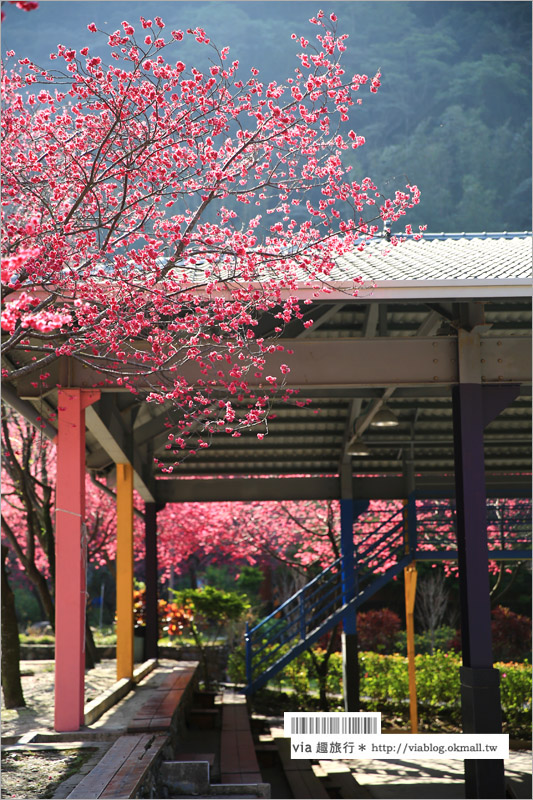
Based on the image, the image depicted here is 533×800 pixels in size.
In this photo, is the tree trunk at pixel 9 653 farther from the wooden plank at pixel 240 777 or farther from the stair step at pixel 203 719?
the wooden plank at pixel 240 777

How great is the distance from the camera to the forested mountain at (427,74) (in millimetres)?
46688

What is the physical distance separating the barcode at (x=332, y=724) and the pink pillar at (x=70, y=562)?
7.40ft

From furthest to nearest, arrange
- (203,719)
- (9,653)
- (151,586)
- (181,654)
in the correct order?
(181,654)
(151,586)
(9,653)
(203,719)

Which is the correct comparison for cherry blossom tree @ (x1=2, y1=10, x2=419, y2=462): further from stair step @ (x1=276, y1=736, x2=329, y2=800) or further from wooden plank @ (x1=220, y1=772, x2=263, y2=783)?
stair step @ (x1=276, y1=736, x2=329, y2=800)

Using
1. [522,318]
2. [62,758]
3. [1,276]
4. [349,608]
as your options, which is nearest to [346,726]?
[62,758]

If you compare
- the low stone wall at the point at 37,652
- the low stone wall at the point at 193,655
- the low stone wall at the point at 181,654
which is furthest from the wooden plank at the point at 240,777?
the low stone wall at the point at 37,652

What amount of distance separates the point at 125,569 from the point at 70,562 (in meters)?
3.16

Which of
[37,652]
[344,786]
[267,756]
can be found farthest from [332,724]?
[37,652]

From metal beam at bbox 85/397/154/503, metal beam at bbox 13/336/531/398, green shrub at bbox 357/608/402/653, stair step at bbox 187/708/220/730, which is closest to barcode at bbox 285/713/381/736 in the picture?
metal beam at bbox 13/336/531/398

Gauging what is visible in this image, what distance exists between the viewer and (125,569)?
32.2ft

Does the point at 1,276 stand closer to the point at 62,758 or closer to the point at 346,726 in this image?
the point at 346,726

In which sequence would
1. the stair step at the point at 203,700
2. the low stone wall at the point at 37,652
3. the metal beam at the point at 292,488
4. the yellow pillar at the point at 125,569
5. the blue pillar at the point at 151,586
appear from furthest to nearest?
the low stone wall at the point at 37,652, the metal beam at the point at 292,488, the blue pillar at the point at 151,586, the stair step at the point at 203,700, the yellow pillar at the point at 125,569

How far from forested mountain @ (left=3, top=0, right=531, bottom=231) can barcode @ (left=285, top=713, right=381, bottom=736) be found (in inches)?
1619

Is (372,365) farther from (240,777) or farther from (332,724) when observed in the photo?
(240,777)
